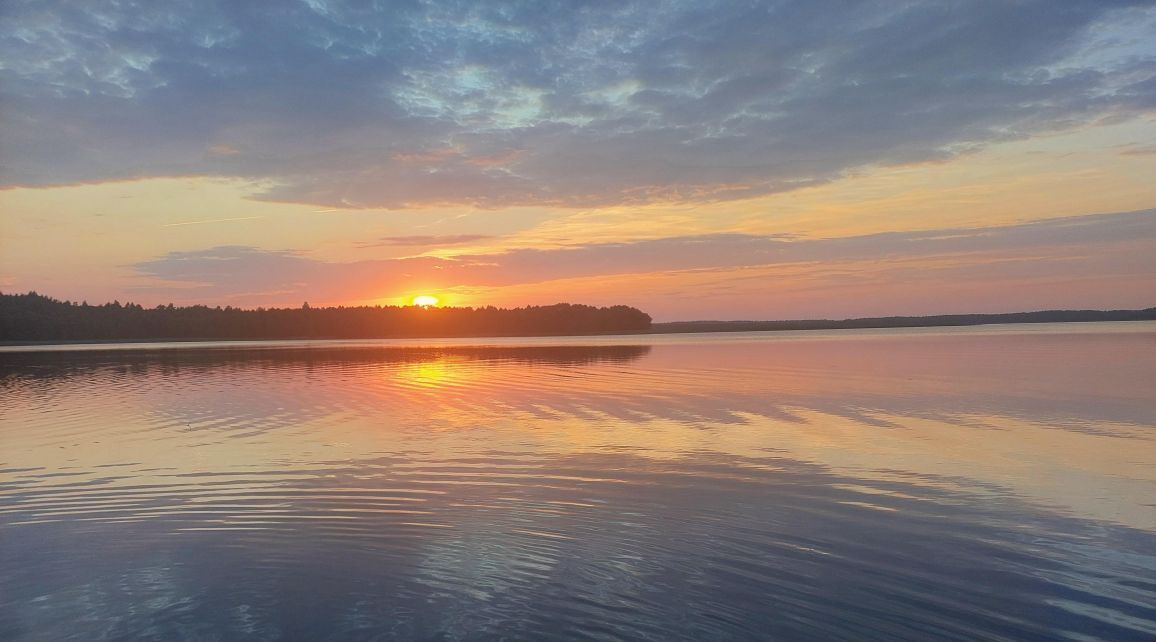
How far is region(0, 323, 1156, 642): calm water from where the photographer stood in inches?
288

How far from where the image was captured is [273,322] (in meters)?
143

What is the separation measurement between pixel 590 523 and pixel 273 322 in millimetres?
144349

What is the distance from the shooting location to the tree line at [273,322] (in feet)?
409

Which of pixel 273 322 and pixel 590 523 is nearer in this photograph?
pixel 590 523

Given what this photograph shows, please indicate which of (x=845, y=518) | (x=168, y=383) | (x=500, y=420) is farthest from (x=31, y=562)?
(x=168, y=383)

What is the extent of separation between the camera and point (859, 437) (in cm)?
1753

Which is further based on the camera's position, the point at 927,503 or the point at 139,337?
the point at 139,337

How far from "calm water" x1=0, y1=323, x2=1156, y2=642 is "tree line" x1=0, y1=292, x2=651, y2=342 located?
12181 centimetres

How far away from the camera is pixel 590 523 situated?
10602 millimetres

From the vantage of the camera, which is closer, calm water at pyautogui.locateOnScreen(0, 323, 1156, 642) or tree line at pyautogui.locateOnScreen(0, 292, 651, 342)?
calm water at pyautogui.locateOnScreen(0, 323, 1156, 642)

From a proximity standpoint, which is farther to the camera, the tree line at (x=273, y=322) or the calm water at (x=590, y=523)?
the tree line at (x=273, y=322)

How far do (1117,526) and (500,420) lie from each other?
15.1 metres

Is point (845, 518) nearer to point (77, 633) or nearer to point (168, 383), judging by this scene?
point (77, 633)

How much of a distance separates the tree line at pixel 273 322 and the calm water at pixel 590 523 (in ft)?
400
